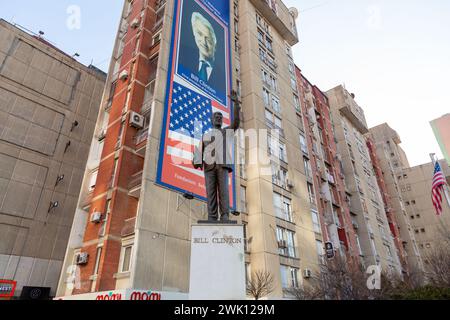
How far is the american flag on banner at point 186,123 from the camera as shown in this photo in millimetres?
21297

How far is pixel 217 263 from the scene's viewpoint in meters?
6.79

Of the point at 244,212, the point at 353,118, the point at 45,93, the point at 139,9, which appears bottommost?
the point at 244,212

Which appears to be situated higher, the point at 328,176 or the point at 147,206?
the point at 328,176

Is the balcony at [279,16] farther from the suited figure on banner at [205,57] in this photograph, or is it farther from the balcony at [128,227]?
the balcony at [128,227]

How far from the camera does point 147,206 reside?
18391mm

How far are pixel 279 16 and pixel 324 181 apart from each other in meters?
24.8

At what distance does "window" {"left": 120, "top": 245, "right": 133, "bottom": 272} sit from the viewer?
59.5 feet

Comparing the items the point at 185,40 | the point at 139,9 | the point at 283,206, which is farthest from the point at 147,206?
the point at 139,9

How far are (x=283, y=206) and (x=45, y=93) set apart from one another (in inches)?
1009

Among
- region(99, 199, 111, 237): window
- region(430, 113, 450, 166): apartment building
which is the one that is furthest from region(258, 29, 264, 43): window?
region(99, 199, 111, 237): window

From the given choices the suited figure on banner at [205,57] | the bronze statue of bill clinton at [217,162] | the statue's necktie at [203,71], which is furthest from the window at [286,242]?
the bronze statue of bill clinton at [217,162]

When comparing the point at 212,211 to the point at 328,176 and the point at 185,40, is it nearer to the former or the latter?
the point at 185,40
